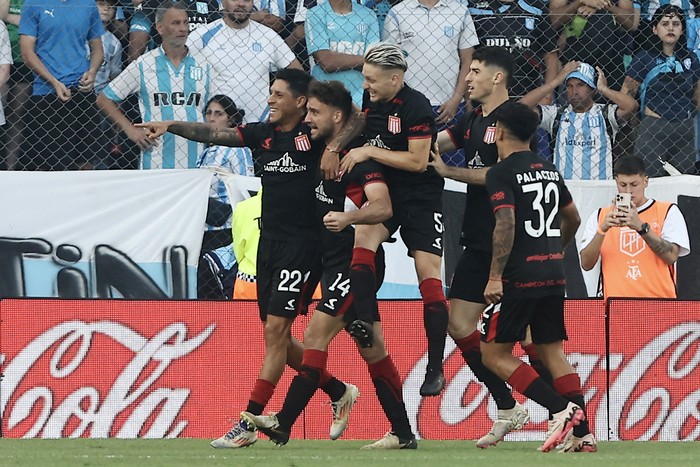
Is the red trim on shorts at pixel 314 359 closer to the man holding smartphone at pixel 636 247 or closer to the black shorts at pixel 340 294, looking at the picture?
the black shorts at pixel 340 294

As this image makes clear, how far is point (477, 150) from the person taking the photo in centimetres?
805

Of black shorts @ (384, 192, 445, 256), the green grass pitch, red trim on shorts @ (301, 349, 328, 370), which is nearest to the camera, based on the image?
the green grass pitch

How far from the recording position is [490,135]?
794cm

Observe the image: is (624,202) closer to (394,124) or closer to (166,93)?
(394,124)

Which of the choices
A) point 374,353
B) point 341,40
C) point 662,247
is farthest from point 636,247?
point 341,40

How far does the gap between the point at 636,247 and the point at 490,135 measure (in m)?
2.34

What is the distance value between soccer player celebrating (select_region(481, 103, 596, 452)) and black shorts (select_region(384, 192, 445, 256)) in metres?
0.57

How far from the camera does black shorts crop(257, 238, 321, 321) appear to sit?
7.98 m

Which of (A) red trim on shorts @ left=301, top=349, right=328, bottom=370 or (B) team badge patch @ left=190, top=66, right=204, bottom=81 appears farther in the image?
(B) team badge patch @ left=190, top=66, right=204, bottom=81

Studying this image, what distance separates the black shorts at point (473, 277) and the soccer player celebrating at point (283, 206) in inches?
34.9

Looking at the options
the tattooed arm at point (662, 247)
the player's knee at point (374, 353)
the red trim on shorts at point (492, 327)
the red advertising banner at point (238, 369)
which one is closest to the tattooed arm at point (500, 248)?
the red trim on shorts at point (492, 327)

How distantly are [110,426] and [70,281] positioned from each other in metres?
1.90

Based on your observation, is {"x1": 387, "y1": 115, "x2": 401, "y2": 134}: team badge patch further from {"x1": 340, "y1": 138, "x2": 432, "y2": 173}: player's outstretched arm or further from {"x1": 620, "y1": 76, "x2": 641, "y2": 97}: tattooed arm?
{"x1": 620, "y1": 76, "x2": 641, "y2": 97}: tattooed arm

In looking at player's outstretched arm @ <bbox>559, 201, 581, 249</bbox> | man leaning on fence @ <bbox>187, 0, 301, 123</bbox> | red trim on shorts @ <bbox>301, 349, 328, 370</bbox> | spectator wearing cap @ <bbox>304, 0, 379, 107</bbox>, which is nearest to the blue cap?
spectator wearing cap @ <bbox>304, 0, 379, 107</bbox>
